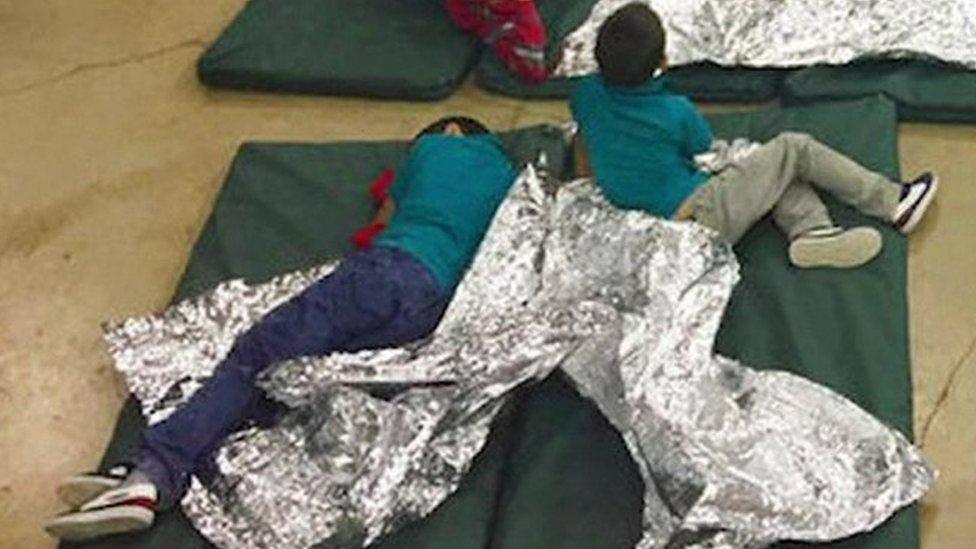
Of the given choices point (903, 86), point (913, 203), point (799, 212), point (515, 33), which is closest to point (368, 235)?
point (515, 33)

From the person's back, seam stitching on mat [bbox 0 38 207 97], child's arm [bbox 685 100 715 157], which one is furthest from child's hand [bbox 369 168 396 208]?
seam stitching on mat [bbox 0 38 207 97]

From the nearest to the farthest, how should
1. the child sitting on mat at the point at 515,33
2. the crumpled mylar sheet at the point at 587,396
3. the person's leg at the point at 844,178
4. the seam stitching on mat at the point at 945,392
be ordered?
1. the crumpled mylar sheet at the point at 587,396
2. the seam stitching on mat at the point at 945,392
3. the person's leg at the point at 844,178
4. the child sitting on mat at the point at 515,33

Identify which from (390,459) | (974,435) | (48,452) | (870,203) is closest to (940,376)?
(974,435)

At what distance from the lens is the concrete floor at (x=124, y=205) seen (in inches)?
94.5

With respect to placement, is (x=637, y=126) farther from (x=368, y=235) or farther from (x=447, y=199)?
(x=368, y=235)

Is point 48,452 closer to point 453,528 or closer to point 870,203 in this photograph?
point 453,528

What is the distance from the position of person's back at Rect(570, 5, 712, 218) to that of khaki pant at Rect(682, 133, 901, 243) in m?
0.05

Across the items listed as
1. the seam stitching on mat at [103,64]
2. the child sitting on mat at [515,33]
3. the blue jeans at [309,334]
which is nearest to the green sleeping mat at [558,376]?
the blue jeans at [309,334]

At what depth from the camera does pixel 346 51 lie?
3154 mm

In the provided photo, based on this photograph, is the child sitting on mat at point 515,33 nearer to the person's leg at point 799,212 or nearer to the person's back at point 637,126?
the person's back at point 637,126

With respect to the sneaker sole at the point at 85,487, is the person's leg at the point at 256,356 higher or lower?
higher

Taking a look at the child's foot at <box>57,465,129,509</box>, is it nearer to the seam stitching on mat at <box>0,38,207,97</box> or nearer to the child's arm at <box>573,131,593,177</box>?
the child's arm at <box>573,131,593,177</box>

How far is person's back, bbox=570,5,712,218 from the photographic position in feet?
7.82

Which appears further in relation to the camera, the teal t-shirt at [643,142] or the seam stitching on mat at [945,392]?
the teal t-shirt at [643,142]
